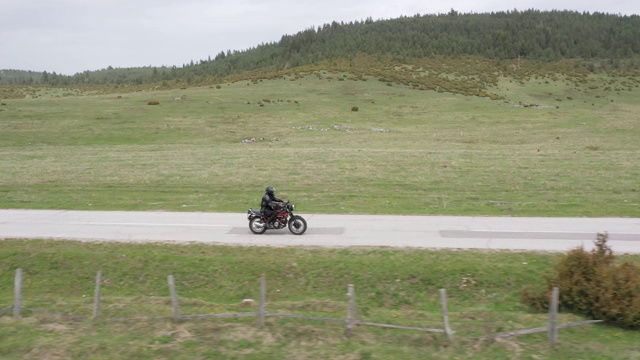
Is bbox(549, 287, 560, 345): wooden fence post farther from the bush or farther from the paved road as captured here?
the paved road

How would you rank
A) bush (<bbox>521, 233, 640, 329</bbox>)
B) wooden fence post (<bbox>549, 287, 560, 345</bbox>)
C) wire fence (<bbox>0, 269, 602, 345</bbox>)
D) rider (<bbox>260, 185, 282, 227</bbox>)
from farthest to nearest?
rider (<bbox>260, 185, 282, 227</bbox>) → bush (<bbox>521, 233, 640, 329</bbox>) → wire fence (<bbox>0, 269, 602, 345</bbox>) → wooden fence post (<bbox>549, 287, 560, 345</bbox>)

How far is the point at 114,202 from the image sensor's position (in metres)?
23.0

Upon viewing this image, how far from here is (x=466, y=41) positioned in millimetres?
118625

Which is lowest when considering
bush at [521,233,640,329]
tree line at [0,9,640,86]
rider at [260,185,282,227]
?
bush at [521,233,640,329]

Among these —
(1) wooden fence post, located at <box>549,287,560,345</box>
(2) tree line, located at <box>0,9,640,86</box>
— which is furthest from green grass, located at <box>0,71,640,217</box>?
(2) tree line, located at <box>0,9,640,86</box>

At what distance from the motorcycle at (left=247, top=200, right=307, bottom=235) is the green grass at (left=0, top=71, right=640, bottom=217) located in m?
3.48

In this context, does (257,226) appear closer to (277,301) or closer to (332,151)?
(277,301)

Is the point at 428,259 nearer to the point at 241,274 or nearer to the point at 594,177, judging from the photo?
the point at 241,274

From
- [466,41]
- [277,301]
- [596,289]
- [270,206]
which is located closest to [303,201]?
[270,206]

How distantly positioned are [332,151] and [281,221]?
66.9 ft

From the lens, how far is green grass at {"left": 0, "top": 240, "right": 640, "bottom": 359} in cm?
1035

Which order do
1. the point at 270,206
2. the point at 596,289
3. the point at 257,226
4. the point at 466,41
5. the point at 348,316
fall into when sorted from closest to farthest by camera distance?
the point at 348,316 → the point at 596,289 → the point at 270,206 → the point at 257,226 → the point at 466,41

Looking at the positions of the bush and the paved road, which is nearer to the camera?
the bush

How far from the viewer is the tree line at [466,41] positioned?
110312mm
